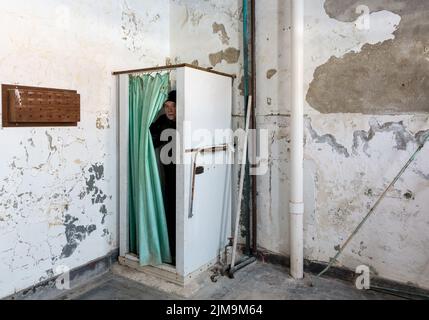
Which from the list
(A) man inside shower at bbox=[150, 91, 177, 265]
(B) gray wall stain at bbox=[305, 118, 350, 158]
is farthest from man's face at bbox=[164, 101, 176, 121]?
A: (B) gray wall stain at bbox=[305, 118, 350, 158]

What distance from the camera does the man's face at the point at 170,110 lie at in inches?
104

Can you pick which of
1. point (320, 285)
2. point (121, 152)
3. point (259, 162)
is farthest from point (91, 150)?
point (320, 285)

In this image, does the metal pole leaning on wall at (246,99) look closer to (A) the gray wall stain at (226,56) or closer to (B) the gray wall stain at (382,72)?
(A) the gray wall stain at (226,56)

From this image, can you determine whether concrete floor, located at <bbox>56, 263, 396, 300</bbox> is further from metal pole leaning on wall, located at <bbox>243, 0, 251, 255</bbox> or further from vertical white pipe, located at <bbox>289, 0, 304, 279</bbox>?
metal pole leaning on wall, located at <bbox>243, 0, 251, 255</bbox>

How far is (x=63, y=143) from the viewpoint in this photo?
2416 millimetres

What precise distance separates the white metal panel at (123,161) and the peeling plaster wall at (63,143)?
0.21ft

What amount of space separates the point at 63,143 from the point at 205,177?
1060 mm

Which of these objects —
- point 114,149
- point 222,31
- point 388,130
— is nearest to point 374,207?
point 388,130

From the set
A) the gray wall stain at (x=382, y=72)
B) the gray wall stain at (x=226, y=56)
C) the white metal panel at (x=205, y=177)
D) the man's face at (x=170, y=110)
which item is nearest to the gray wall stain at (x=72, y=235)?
the white metal panel at (x=205, y=177)

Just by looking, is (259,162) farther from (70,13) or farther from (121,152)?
(70,13)

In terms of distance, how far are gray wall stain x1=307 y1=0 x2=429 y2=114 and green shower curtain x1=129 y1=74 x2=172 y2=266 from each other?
120 centimetres

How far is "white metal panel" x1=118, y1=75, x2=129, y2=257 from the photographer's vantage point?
2756 millimetres

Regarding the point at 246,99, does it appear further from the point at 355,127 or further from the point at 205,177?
the point at 355,127

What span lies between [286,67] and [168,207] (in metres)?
1.47
